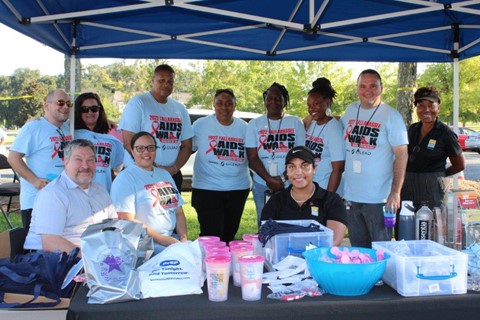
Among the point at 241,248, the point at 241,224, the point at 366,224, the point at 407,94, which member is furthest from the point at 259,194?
the point at 407,94

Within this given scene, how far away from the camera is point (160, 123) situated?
3.90m

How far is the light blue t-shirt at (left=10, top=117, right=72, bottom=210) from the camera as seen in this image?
333 cm

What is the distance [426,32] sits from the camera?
432 centimetres

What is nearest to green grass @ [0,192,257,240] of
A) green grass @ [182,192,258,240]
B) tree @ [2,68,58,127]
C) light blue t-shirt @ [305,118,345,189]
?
green grass @ [182,192,258,240]

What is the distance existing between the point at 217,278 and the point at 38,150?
216 centimetres

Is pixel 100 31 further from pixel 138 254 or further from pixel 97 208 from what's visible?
pixel 138 254

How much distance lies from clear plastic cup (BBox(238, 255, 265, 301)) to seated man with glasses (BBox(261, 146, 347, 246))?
0.98m

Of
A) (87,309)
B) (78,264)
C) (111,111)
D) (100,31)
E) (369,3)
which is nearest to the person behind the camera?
(87,309)

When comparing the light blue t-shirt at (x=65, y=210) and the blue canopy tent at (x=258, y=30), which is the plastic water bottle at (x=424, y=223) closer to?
the blue canopy tent at (x=258, y=30)

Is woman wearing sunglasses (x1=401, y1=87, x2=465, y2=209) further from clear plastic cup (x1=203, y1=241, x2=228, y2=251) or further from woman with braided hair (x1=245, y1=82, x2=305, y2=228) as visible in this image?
clear plastic cup (x1=203, y1=241, x2=228, y2=251)

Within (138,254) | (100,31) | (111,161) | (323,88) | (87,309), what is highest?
(100,31)

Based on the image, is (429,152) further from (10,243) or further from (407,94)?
(407,94)

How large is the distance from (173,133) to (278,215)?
153 centimetres

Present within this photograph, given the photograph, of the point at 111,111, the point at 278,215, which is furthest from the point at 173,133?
the point at 111,111
